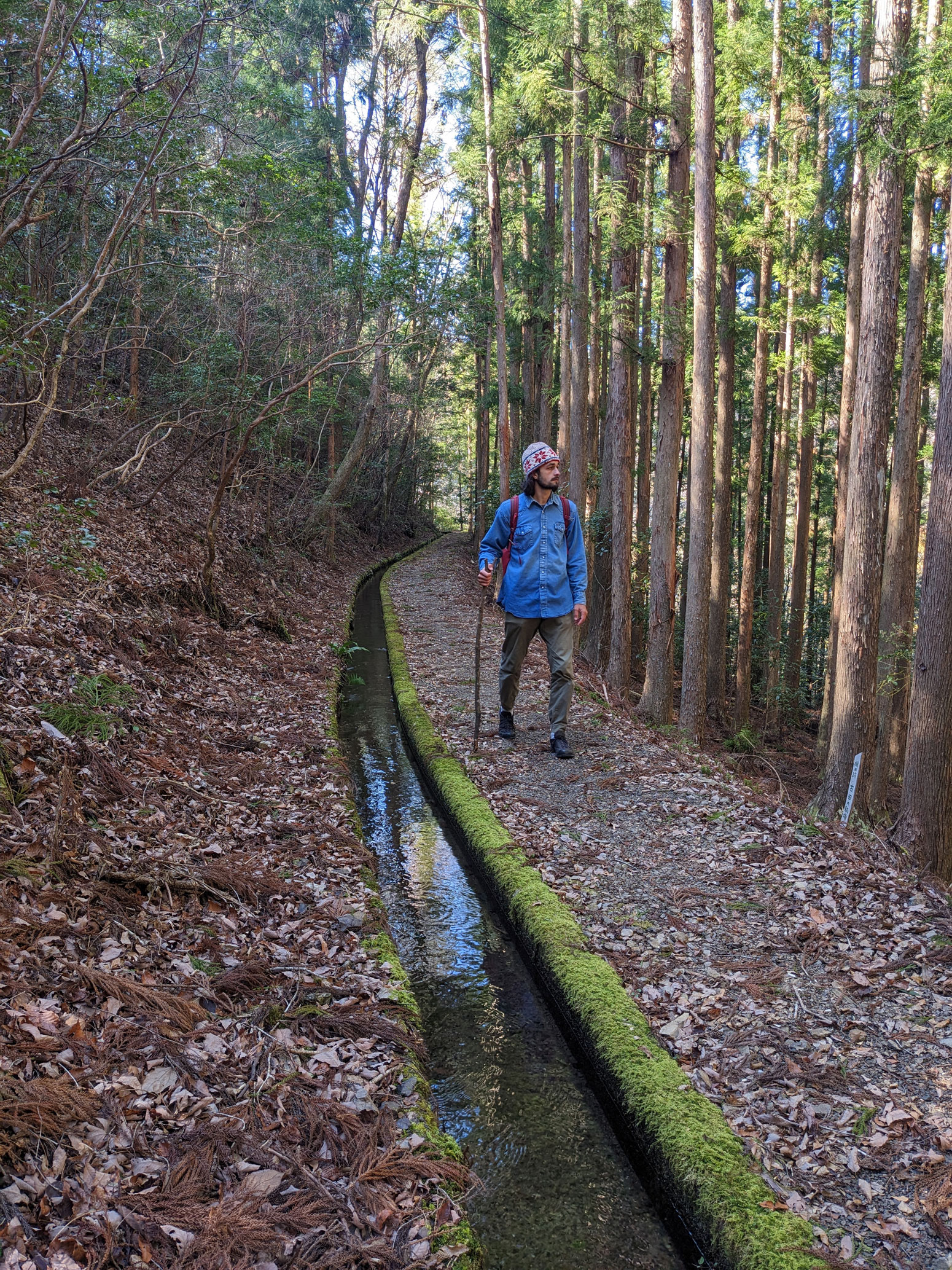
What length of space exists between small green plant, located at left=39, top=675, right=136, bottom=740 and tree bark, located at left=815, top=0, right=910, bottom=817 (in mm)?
5716

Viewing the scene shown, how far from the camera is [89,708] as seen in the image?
18.9 ft

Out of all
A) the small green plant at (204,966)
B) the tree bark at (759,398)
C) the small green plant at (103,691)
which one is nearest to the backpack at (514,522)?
the small green plant at (103,691)

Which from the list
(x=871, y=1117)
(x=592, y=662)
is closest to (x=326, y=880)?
(x=871, y=1117)

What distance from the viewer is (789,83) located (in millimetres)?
13062

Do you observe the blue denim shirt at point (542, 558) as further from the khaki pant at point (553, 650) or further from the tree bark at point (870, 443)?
the tree bark at point (870, 443)

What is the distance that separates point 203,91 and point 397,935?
1232cm

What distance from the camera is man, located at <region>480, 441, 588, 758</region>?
23.5 feet

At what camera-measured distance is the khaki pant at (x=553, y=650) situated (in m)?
7.20

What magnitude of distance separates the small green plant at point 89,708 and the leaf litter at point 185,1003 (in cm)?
2

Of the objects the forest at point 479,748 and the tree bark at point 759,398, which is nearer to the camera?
the forest at point 479,748

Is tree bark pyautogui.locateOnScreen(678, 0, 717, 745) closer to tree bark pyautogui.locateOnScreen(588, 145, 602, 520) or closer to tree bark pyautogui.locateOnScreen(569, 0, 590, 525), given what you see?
tree bark pyautogui.locateOnScreen(569, 0, 590, 525)

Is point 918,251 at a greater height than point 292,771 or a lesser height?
greater

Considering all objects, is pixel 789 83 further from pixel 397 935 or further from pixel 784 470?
pixel 397 935

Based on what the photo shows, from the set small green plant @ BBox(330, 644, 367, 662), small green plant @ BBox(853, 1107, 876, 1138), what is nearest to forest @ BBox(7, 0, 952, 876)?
small green plant @ BBox(330, 644, 367, 662)
